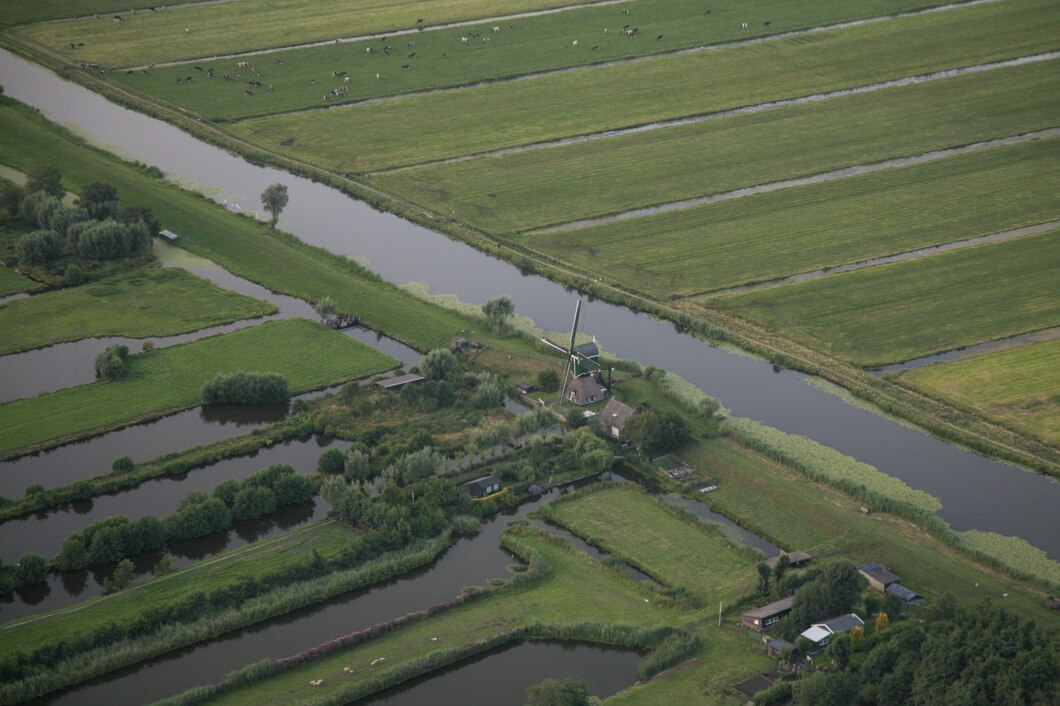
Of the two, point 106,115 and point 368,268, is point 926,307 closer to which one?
point 368,268

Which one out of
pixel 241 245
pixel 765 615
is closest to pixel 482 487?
pixel 765 615

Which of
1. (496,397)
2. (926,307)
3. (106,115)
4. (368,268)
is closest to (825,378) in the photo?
(926,307)

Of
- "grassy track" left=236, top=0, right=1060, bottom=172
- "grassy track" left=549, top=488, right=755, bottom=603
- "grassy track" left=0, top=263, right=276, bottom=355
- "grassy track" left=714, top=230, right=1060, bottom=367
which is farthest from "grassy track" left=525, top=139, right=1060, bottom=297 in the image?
"grassy track" left=549, top=488, right=755, bottom=603

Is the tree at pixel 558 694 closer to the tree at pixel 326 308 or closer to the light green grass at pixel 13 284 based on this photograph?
the tree at pixel 326 308

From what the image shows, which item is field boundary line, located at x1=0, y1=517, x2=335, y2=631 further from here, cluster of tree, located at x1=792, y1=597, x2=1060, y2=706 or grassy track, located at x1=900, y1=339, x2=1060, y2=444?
grassy track, located at x1=900, y1=339, x2=1060, y2=444

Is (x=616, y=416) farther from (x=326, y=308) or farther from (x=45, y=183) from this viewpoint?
(x=45, y=183)

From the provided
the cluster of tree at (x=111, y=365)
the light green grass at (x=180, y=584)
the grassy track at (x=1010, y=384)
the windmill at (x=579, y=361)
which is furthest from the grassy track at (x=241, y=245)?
the grassy track at (x=1010, y=384)
